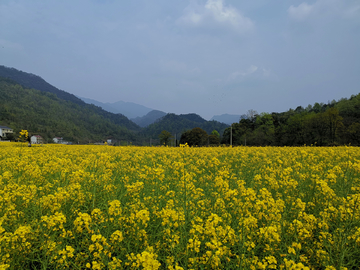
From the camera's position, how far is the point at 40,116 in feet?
245

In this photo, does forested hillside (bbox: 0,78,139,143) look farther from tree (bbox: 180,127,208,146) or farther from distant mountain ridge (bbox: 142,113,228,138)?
tree (bbox: 180,127,208,146)

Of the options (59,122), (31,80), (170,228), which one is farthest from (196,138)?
(31,80)

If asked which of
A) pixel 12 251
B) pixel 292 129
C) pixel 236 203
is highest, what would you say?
pixel 292 129

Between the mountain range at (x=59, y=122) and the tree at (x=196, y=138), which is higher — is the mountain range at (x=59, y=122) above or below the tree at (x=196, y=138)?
above

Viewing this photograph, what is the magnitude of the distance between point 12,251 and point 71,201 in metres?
1.03

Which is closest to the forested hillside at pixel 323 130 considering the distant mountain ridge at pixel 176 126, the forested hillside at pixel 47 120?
the distant mountain ridge at pixel 176 126

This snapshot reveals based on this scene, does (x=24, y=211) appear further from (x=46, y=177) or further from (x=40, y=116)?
(x=40, y=116)

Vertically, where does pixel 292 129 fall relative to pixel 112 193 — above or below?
above

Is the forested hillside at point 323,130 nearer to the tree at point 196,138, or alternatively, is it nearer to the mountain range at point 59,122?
the tree at point 196,138

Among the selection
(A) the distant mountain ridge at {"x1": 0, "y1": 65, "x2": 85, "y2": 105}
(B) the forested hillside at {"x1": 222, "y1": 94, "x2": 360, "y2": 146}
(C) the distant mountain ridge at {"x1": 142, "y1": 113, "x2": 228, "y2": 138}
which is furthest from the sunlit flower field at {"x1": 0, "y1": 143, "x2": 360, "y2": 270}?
(A) the distant mountain ridge at {"x1": 0, "y1": 65, "x2": 85, "y2": 105}

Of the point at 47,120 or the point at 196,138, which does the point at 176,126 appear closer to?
the point at 196,138

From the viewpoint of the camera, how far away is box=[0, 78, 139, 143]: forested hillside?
208 feet

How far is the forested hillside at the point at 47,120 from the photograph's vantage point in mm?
63531

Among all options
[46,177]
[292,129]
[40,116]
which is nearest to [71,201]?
[46,177]
